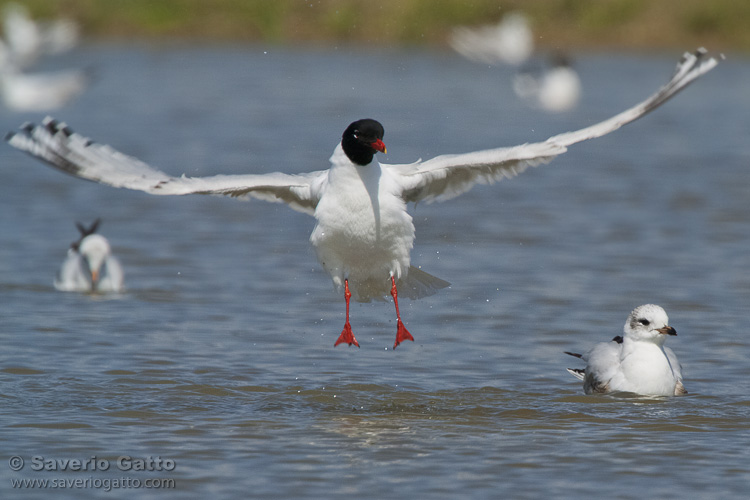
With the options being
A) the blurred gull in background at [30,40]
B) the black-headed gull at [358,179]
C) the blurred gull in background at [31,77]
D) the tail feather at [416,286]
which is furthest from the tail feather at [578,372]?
the blurred gull in background at [30,40]

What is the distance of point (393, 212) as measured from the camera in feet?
26.7

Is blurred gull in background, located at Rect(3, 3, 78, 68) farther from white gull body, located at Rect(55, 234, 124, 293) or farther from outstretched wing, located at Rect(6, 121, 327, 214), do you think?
outstretched wing, located at Rect(6, 121, 327, 214)

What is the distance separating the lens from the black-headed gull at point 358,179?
8.00 m

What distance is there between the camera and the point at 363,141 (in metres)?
7.82

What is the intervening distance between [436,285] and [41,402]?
111 inches

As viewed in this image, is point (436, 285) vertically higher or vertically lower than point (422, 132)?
lower

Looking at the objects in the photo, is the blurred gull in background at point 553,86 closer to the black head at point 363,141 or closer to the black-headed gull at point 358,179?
the black-headed gull at point 358,179

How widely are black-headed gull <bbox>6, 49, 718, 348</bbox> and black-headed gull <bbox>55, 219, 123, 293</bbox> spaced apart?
3961mm

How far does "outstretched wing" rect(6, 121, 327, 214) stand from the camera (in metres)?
8.00

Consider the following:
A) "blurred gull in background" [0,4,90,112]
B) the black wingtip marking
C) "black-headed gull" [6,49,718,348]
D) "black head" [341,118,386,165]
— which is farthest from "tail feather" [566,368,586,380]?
"blurred gull in background" [0,4,90,112]

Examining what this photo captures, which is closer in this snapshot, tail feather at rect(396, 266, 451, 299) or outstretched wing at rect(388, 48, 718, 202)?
outstretched wing at rect(388, 48, 718, 202)

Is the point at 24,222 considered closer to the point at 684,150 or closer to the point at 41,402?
the point at 41,402

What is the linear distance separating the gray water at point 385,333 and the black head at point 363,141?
64.0 inches

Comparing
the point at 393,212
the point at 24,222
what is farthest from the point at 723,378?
the point at 24,222
